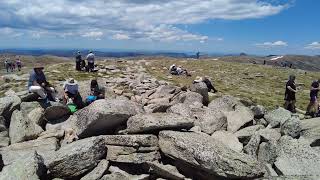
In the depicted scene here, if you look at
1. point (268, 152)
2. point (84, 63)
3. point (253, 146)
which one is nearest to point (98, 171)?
point (253, 146)

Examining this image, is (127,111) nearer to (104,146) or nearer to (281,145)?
(104,146)

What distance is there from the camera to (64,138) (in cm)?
2270

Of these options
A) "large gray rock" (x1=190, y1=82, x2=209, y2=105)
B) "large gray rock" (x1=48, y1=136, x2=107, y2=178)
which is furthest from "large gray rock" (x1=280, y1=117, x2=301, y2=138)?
"large gray rock" (x1=48, y1=136, x2=107, y2=178)

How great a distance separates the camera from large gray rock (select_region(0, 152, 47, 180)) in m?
17.1

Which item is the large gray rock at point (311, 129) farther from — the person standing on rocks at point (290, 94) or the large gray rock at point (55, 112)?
the large gray rock at point (55, 112)

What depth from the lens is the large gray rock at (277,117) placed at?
2622 cm

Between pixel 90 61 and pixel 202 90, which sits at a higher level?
pixel 90 61

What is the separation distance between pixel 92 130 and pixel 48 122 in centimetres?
532

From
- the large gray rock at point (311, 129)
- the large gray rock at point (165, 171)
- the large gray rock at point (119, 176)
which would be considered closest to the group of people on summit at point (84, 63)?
the large gray rock at point (311, 129)

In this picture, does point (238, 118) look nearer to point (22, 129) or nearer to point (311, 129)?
point (311, 129)

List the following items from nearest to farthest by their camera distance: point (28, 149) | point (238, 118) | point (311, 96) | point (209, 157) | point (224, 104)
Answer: point (209, 157)
point (28, 149)
point (238, 118)
point (224, 104)
point (311, 96)

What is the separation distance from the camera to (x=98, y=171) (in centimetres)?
1794

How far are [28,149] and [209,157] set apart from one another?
975 centimetres

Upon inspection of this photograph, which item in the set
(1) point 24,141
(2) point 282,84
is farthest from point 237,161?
(2) point 282,84
